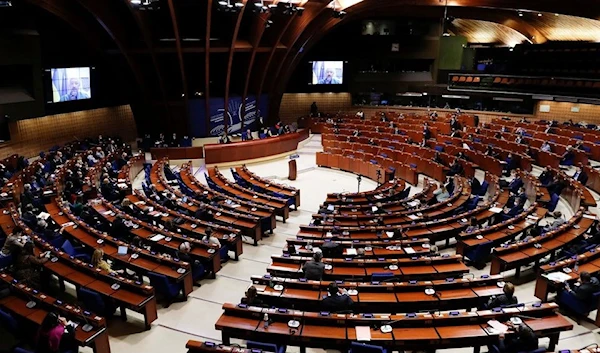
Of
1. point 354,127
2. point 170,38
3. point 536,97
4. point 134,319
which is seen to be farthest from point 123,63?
point 536,97

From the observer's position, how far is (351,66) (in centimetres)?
3931

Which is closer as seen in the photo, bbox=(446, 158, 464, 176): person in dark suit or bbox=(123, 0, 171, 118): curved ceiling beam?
bbox=(446, 158, 464, 176): person in dark suit

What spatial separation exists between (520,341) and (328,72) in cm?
3240

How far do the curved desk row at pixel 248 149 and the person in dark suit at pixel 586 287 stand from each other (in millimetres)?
19584

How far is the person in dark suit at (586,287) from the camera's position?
985cm

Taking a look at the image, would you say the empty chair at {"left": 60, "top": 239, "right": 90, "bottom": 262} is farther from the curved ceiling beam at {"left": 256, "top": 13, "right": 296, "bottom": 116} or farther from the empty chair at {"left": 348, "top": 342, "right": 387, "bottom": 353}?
the curved ceiling beam at {"left": 256, "top": 13, "right": 296, "bottom": 116}

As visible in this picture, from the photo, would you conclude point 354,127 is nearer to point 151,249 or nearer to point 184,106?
point 184,106

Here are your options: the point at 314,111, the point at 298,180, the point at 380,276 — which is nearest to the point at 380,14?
the point at 314,111

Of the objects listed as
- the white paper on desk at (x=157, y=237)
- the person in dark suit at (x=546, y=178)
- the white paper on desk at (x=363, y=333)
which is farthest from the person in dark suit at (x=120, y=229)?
the person in dark suit at (x=546, y=178)

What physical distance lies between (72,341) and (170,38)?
21.3m

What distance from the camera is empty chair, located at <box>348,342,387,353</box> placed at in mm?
7636

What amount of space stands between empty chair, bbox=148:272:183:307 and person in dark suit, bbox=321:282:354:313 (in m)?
3.88

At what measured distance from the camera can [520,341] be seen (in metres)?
8.00

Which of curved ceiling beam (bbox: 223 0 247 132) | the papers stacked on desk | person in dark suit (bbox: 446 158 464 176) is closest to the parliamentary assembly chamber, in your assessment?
curved ceiling beam (bbox: 223 0 247 132)
